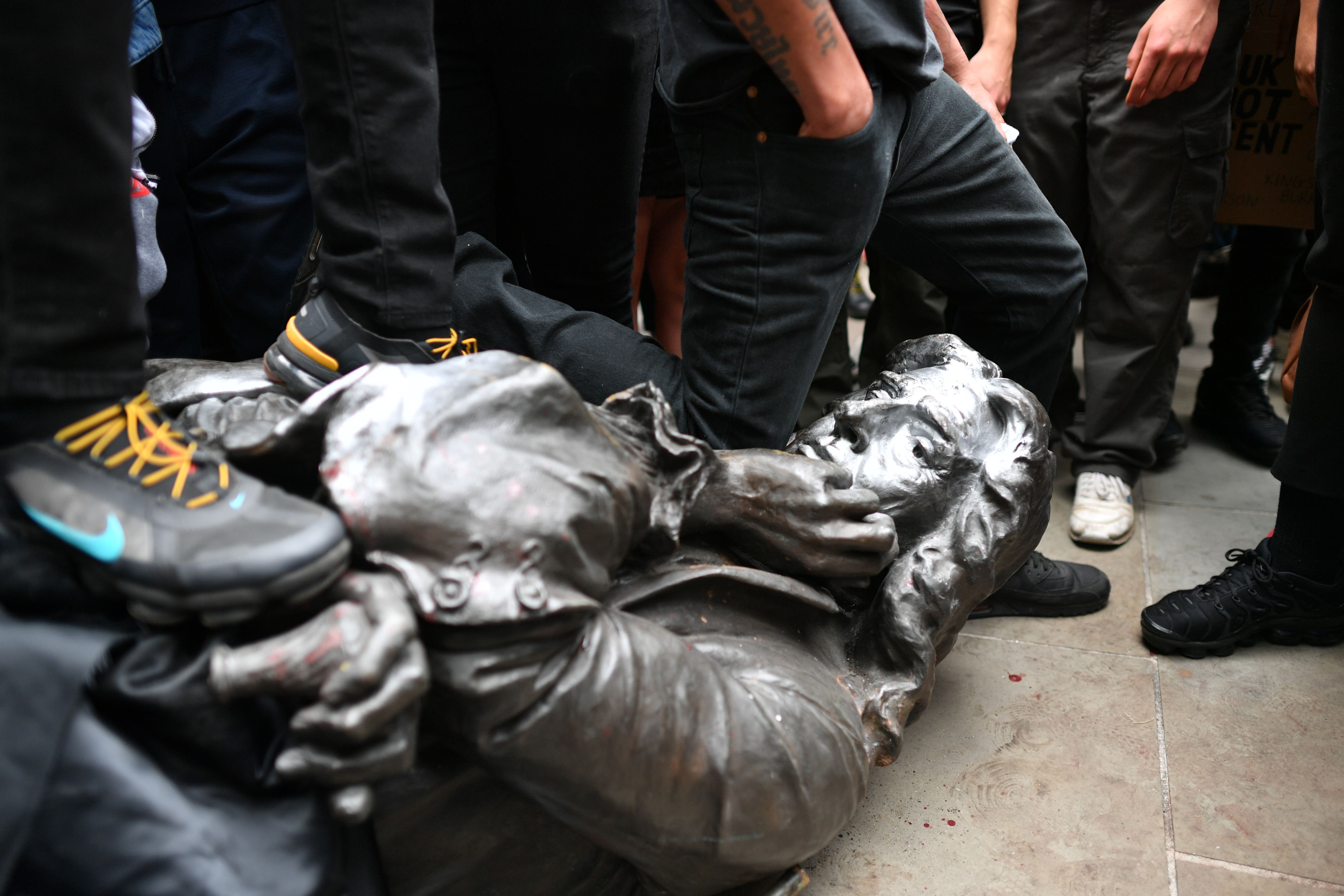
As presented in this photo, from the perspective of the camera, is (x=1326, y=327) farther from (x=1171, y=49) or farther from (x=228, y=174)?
(x=228, y=174)

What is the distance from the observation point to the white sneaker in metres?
2.62

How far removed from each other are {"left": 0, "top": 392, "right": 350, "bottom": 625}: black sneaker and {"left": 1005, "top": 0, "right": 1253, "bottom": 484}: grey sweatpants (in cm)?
239

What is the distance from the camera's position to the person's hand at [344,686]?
0.90 metres

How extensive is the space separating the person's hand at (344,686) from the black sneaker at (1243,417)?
3031 mm

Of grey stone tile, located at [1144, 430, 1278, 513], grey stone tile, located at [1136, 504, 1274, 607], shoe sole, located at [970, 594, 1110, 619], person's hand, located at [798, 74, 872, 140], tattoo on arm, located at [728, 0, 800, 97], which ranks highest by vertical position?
tattoo on arm, located at [728, 0, 800, 97]

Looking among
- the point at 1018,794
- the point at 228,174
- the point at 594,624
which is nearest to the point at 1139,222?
the point at 1018,794

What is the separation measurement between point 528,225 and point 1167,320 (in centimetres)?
185

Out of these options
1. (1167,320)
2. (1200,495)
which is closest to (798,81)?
(1167,320)

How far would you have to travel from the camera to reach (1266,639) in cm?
215

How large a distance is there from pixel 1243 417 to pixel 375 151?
3.00 m

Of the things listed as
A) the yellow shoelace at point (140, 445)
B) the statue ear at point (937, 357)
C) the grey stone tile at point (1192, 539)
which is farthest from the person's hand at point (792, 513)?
the grey stone tile at point (1192, 539)

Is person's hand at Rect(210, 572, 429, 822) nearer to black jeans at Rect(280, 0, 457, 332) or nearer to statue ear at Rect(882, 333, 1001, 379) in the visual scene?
black jeans at Rect(280, 0, 457, 332)

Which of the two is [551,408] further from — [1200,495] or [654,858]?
[1200,495]

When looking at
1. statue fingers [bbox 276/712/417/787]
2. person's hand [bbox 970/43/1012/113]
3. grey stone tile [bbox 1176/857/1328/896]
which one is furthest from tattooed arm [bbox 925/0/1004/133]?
statue fingers [bbox 276/712/417/787]
